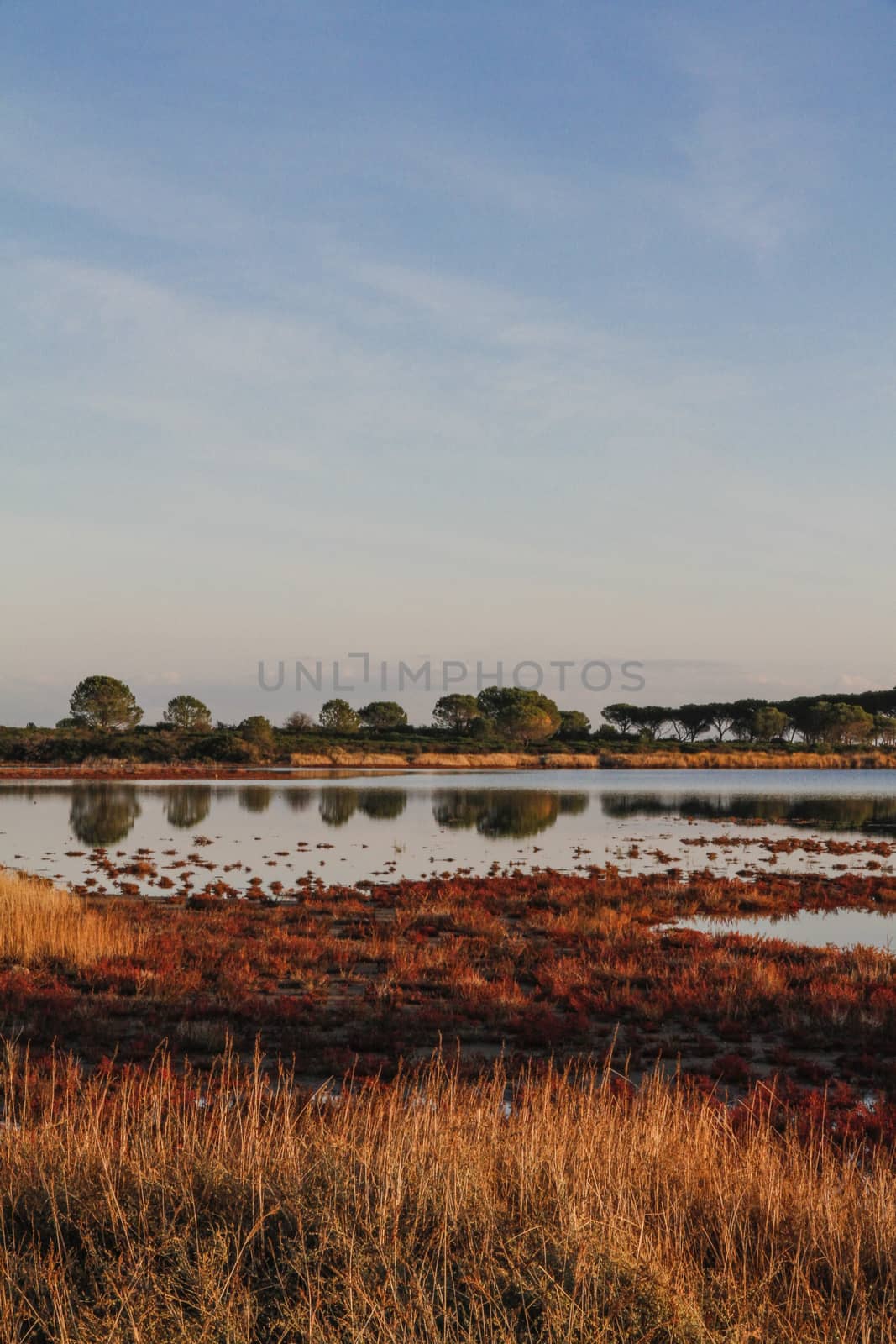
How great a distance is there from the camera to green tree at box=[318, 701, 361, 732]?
513ft

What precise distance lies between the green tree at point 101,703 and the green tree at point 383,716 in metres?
43.1

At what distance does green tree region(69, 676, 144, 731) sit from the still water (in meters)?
67.3

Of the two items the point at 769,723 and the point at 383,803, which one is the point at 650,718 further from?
the point at 383,803

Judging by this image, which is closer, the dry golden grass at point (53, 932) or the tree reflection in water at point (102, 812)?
the dry golden grass at point (53, 932)

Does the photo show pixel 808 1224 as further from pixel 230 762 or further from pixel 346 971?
pixel 230 762

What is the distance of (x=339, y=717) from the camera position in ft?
516

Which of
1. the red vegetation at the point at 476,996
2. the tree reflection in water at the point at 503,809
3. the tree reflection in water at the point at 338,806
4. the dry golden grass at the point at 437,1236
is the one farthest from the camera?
the tree reflection in water at the point at 338,806

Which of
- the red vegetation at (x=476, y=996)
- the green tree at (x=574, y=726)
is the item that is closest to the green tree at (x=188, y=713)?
the green tree at (x=574, y=726)

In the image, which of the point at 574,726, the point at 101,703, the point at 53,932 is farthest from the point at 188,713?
the point at 53,932

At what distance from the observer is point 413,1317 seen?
15.5 feet

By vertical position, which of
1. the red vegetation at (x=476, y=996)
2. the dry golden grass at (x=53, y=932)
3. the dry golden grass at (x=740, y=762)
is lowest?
the dry golden grass at (x=740, y=762)

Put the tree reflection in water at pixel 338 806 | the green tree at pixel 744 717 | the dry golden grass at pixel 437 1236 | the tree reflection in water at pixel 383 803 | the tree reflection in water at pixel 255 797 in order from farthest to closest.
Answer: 1. the green tree at pixel 744 717
2. the tree reflection in water at pixel 255 797
3. the tree reflection in water at pixel 383 803
4. the tree reflection in water at pixel 338 806
5. the dry golden grass at pixel 437 1236

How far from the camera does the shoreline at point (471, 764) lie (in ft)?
277

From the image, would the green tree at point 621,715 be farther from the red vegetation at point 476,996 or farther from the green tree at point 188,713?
the red vegetation at point 476,996
